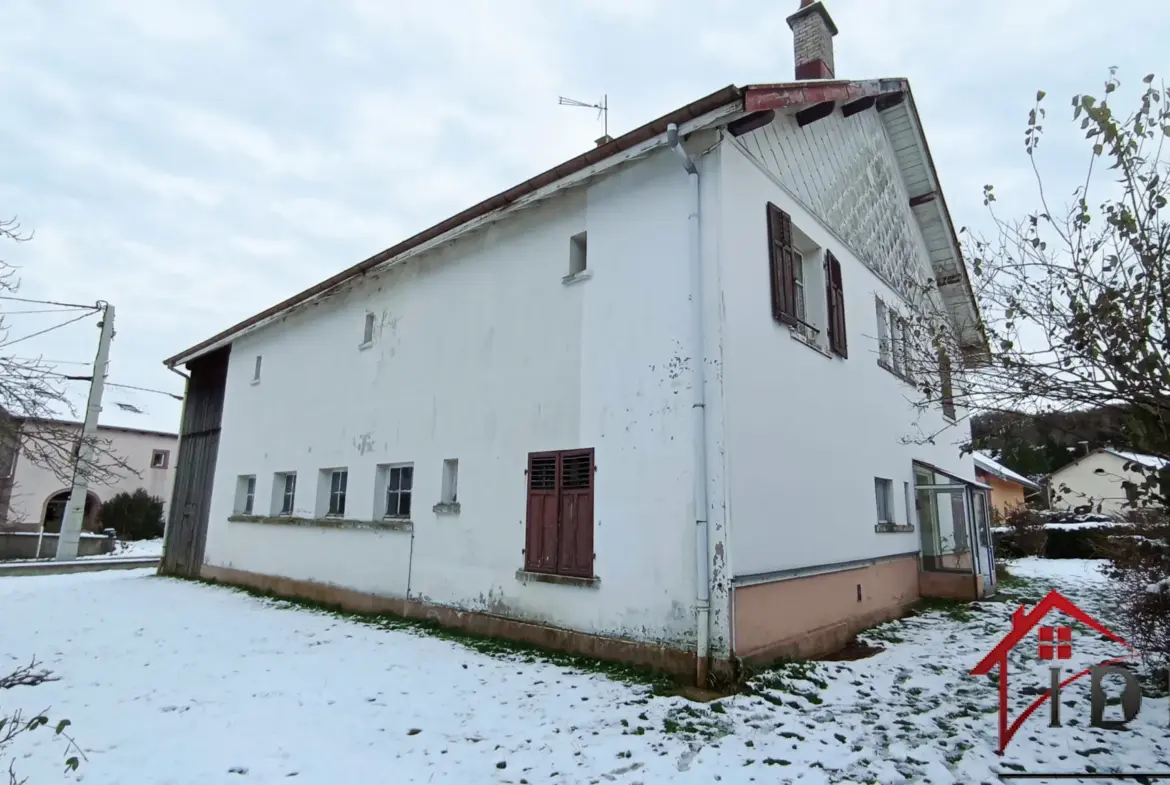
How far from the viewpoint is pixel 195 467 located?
51.4ft

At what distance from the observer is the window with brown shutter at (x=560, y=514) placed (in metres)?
7.32

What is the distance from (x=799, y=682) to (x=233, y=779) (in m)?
4.67

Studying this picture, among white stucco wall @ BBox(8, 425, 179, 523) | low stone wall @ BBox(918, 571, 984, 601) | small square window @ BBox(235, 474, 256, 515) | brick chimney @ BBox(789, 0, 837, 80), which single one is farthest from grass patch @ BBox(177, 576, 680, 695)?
white stucco wall @ BBox(8, 425, 179, 523)

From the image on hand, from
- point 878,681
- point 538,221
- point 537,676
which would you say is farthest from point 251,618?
point 878,681

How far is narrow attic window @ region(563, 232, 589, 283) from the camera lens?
26.7ft

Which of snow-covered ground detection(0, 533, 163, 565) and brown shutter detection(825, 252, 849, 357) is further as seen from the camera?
snow-covered ground detection(0, 533, 163, 565)

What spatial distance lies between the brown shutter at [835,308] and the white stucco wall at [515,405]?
3120 millimetres

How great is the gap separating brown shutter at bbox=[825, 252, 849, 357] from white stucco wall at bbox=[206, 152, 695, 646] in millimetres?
3120

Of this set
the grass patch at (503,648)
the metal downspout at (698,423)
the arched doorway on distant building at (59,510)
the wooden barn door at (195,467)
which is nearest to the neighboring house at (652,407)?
the metal downspout at (698,423)

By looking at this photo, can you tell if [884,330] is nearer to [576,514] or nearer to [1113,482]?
[1113,482]

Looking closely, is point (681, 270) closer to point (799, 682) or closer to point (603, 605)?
point (603, 605)

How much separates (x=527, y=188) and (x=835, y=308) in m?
4.53

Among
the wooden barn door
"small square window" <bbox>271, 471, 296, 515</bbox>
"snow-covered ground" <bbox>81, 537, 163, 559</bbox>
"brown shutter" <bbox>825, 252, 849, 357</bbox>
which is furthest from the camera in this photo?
"snow-covered ground" <bbox>81, 537, 163, 559</bbox>

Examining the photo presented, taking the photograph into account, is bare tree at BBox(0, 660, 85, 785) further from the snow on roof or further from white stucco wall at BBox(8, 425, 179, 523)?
white stucco wall at BBox(8, 425, 179, 523)
